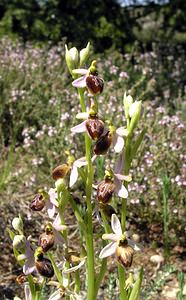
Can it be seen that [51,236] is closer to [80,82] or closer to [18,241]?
[18,241]

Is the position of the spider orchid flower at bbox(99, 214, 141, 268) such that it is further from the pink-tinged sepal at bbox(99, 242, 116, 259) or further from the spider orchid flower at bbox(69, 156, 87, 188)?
the spider orchid flower at bbox(69, 156, 87, 188)

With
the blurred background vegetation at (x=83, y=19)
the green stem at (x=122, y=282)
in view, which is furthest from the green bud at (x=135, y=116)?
the blurred background vegetation at (x=83, y=19)

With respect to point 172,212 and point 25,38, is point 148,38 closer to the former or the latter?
point 25,38

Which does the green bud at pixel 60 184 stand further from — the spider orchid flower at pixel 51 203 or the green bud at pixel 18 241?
the green bud at pixel 18 241

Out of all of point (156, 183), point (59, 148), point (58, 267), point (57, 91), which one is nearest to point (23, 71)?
point (57, 91)

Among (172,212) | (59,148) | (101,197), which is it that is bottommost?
(172,212)

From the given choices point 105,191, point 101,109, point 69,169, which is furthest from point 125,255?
point 101,109

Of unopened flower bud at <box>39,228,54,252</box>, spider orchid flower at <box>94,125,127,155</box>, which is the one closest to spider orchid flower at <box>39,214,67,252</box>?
unopened flower bud at <box>39,228,54,252</box>
